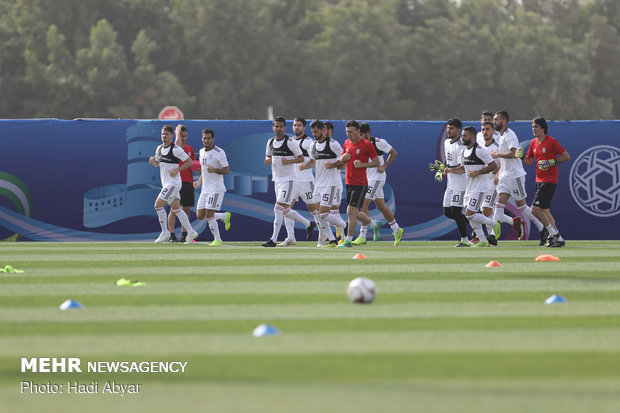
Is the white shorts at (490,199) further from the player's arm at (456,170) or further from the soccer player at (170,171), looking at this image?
the soccer player at (170,171)

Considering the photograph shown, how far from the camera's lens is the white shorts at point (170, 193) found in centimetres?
1914

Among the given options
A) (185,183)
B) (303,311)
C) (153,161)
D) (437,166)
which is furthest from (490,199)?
(303,311)

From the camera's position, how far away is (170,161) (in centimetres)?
1928

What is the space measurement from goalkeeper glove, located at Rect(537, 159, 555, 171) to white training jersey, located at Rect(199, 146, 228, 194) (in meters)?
5.49

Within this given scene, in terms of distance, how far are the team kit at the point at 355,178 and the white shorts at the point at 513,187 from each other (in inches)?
0.7

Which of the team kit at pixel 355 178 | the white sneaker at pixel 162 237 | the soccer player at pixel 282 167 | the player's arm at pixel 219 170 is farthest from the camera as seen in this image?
the white sneaker at pixel 162 237

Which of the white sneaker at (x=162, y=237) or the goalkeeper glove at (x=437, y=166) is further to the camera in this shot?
the white sneaker at (x=162, y=237)

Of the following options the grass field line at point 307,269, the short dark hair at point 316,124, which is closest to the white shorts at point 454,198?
the short dark hair at point 316,124

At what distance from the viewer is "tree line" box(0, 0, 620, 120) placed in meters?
59.9

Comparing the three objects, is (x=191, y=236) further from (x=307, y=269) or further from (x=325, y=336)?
(x=325, y=336)

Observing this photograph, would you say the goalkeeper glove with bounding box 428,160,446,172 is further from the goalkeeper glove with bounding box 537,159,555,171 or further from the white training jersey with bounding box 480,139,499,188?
the goalkeeper glove with bounding box 537,159,555,171

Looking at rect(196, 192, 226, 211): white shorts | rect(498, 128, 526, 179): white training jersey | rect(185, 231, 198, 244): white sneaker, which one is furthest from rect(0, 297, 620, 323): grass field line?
rect(185, 231, 198, 244): white sneaker

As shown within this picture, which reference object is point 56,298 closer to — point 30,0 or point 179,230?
point 179,230

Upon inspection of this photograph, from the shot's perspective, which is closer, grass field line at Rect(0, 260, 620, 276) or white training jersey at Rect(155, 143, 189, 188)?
grass field line at Rect(0, 260, 620, 276)
